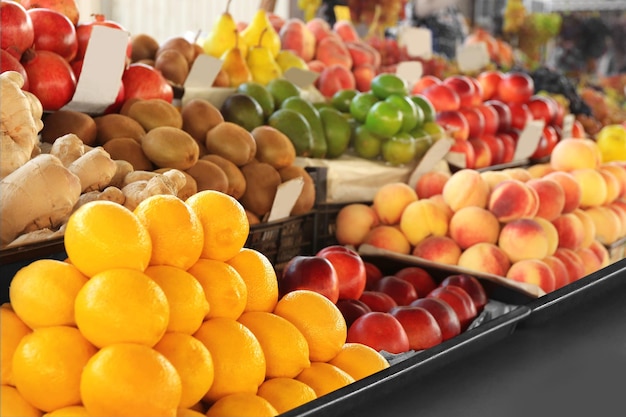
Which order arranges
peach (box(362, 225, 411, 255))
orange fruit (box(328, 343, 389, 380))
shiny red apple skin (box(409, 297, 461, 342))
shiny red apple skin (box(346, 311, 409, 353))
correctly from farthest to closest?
peach (box(362, 225, 411, 255)) < shiny red apple skin (box(409, 297, 461, 342)) < shiny red apple skin (box(346, 311, 409, 353)) < orange fruit (box(328, 343, 389, 380))

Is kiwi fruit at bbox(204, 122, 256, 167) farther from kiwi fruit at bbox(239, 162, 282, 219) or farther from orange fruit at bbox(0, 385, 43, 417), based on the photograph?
orange fruit at bbox(0, 385, 43, 417)

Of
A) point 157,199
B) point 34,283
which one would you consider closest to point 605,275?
point 157,199

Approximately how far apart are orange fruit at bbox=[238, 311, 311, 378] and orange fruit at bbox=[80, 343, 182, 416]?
0.73ft

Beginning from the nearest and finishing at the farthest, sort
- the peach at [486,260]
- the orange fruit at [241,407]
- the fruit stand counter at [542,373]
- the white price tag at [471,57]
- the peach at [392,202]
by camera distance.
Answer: the orange fruit at [241,407] < the fruit stand counter at [542,373] < the peach at [486,260] < the peach at [392,202] < the white price tag at [471,57]

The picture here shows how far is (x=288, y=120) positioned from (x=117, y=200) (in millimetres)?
1075

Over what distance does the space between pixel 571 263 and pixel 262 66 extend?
1.29m

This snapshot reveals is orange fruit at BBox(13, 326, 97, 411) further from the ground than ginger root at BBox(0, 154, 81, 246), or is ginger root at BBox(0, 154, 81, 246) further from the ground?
ginger root at BBox(0, 154, 81, 246)

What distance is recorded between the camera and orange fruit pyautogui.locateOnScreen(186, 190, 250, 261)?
3.55 feet

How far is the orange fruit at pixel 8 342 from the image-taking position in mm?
922

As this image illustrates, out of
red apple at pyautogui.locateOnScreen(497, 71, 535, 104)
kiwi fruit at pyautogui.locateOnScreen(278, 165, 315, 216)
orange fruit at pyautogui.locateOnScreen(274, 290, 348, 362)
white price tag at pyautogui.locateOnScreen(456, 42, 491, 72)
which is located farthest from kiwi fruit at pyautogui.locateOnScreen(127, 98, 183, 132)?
white price tag at pyautogui.locateOnScreen(456, 42, 491, 72)

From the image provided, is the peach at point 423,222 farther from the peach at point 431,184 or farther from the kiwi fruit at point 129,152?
the kiwi fruit at point 129,152

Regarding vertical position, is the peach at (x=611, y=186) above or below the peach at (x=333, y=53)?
below

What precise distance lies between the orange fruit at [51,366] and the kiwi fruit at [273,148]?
1.22 m

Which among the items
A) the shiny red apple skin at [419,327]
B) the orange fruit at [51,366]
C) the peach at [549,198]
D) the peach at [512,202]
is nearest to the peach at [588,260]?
the peach at [549,198]
